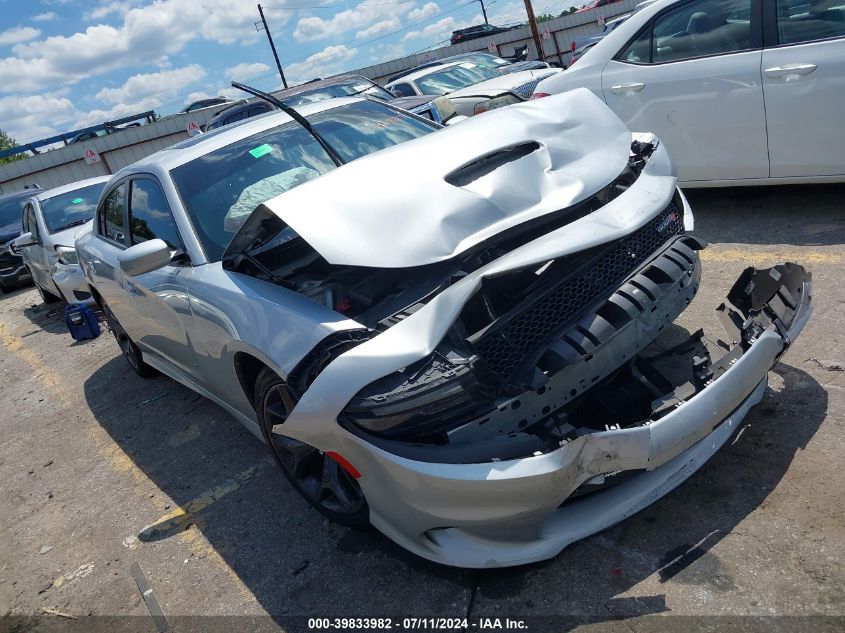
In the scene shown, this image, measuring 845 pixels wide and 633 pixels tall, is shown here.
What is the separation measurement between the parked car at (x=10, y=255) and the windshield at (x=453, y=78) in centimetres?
744

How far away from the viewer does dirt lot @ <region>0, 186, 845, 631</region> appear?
7.52 ft

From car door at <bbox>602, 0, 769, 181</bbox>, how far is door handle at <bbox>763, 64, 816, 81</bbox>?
3.5 inches

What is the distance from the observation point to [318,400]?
7.72 feet

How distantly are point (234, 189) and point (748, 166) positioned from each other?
340 centimetres

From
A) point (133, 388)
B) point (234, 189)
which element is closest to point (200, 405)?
point (133, 388)

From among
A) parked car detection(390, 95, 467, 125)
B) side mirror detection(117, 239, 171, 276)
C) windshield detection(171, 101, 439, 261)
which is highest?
windshield detection(171, 101, 439, 261)

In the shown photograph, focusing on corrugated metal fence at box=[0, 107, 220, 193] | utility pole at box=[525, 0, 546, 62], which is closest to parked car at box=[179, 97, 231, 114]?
corrugated metal fence at box=[0, 107, 220, 193]

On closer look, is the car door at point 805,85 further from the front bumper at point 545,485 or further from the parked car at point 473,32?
the parked car at point 473,32

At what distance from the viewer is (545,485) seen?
84.5 inches

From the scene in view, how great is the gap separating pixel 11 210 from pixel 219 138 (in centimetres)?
1139

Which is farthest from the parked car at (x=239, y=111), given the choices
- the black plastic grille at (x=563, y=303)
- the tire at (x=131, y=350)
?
the black plastic grille at (x=563, y=303)

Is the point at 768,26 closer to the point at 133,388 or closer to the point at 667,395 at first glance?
the point at 667,395

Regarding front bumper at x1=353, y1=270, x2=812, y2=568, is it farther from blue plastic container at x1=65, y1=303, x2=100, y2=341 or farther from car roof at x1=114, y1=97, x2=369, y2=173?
blue plastic container at x1=65, y1=303, x2=100, y2=341

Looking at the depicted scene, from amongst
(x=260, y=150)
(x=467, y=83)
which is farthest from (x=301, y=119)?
(x=467, y=83)
